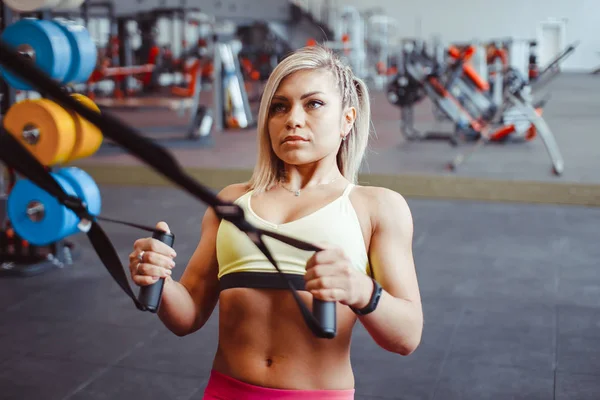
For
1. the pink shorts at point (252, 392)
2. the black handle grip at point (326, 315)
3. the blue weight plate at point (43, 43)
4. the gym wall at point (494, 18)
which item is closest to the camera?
the black handle grip at point (326, 315)

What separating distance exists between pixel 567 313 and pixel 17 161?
257 cm

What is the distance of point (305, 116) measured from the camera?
112cm

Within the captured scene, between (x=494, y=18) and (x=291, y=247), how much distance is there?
1810cm

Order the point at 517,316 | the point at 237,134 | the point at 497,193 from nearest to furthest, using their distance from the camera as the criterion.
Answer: the point at 517,316 → the point at 497,193 → the point at 237,134

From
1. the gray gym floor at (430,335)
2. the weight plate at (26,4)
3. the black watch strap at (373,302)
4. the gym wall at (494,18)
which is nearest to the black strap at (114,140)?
the black watch strap at (373,302)

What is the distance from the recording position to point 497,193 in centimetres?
515

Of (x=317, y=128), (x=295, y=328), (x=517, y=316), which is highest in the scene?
(x=317, y=128)

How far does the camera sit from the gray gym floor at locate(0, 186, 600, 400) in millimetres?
2273

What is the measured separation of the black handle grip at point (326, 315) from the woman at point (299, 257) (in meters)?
0.21

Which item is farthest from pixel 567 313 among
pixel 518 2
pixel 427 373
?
pixel 518 2

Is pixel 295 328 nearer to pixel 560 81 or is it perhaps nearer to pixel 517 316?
pixel 517 316

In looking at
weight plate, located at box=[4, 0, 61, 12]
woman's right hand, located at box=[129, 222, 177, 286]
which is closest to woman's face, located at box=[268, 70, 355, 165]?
woman's right hand, located at box=[129, 222, 177, 286]

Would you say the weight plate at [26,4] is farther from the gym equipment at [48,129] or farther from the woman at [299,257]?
the woman at [299,257]

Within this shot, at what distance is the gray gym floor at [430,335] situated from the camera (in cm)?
227
